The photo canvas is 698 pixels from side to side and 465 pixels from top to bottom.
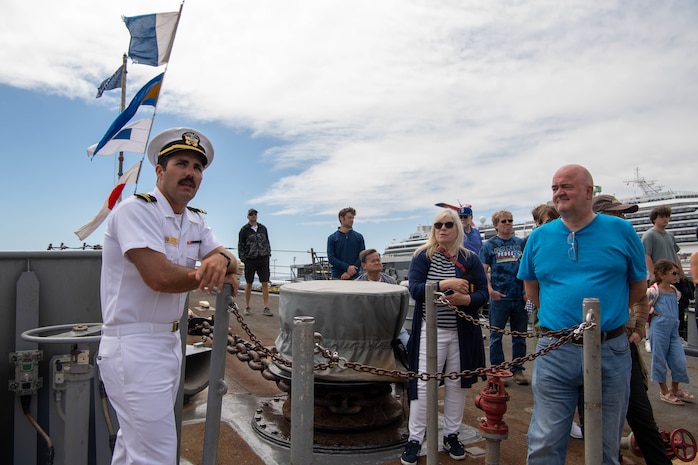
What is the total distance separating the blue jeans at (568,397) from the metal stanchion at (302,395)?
147cm

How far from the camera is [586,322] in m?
2.60

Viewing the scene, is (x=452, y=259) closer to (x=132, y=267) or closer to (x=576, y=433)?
(x=576, y=433)

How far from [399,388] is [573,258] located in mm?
2524

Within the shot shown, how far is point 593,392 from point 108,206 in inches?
368

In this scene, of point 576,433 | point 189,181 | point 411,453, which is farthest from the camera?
point 576,433

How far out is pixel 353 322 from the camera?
3992 mm

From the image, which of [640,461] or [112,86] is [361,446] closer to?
[640,461]

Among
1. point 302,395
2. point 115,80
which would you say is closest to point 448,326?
point 302,395

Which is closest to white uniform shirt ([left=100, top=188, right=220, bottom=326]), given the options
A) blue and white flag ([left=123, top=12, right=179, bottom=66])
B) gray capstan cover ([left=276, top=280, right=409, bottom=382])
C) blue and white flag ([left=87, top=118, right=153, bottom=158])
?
gray capstan cover ([left=276, top=280, right=409, bottom=382])

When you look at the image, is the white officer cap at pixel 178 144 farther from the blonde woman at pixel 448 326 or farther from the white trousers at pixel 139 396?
the blonde woman at pixel 448 326

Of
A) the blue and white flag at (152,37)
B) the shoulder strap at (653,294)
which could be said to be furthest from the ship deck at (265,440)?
the blue and white flag at (152,37)

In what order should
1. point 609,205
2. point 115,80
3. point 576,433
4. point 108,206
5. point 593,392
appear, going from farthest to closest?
point 115,80 < point 108,206 < point 576,433 < point 609,205 < point 593,392

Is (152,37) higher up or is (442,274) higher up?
(152,37)

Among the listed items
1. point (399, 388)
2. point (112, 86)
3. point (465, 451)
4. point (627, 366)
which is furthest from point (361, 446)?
point (112, 86)
